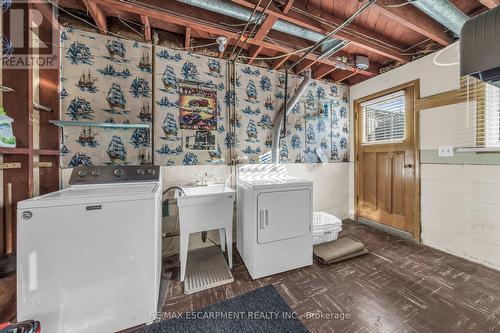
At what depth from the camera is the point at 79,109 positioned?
6.79 ft

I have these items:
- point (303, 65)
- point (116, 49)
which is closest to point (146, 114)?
point (116, 49)

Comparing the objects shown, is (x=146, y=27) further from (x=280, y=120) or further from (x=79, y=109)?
(x=280, y=120)

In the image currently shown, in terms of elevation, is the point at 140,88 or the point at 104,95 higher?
the point at 140,88

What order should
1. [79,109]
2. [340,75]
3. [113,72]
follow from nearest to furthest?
[79,109] → [113,72] → [340,75]

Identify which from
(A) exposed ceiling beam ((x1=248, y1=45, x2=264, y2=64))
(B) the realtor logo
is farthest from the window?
(B) the realtor logo

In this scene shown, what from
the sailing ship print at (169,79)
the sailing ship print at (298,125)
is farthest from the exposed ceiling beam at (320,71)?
the sailing ship print at (169,79)

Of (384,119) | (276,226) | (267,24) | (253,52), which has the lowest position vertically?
(276,226)

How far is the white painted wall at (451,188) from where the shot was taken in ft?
7.00

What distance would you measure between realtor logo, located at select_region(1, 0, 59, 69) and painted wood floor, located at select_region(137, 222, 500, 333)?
2.42m

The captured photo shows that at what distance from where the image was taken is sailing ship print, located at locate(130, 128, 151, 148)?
2268mm

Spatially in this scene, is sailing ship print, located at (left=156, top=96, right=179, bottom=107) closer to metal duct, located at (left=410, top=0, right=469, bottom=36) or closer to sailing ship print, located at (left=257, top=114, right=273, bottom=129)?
sailing ship print, located at (left=257, top=114, right=273, bottom=129)

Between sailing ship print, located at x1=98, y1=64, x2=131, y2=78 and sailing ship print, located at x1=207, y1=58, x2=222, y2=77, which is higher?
sailing ship print, located at x1=207, y1=58, x2=222, y2=77

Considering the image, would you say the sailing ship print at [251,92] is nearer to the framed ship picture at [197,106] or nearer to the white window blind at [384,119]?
the framed ship picture at [197,106]

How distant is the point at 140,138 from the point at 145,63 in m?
0.90
